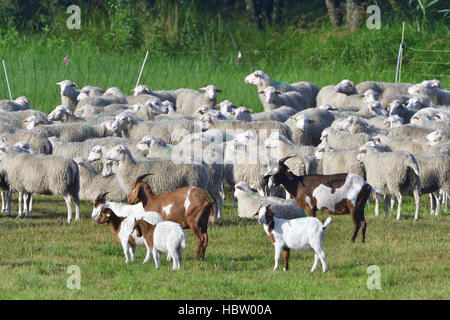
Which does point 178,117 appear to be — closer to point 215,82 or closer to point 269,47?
point 215,82

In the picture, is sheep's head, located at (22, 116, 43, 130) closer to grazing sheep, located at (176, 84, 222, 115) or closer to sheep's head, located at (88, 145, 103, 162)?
sheep's head, located at (88, 145, 103, 162)

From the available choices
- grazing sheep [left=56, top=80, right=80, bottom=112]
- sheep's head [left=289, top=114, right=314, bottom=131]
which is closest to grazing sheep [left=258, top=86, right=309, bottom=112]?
sheep's head [left=289, top=114, right=314, bottom=131]

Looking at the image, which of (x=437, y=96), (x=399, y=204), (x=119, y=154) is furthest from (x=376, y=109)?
(x=119, y=154)

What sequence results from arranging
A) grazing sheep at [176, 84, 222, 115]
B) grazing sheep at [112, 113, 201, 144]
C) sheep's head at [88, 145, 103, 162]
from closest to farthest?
sheep's head at [88, 145, 103, 162]
grazing sheep at [112, 113, 201, 144]
grazing sheep at [176, 84, 222, 115]

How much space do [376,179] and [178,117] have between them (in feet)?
16.6

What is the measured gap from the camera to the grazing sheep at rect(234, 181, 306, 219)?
9.74m

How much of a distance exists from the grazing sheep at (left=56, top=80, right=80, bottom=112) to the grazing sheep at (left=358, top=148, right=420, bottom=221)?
848 cm

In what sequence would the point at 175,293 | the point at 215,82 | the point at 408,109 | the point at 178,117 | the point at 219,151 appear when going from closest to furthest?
1. the point at 175,293
2. the point at 219,151
3. the point at 178,117
4. the point at 408,109
5. the point at 215,82

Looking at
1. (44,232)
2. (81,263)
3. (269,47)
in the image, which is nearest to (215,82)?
(269,47)

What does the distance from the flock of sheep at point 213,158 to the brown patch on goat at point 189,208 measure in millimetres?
21

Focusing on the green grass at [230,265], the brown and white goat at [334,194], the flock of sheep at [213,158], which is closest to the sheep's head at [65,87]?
the flock of sheep at [213,158]

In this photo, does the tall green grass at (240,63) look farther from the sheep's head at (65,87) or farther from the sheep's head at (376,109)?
the sheep's head at (376,109)

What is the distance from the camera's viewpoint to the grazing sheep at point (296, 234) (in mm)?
7316

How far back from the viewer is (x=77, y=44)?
85.8 ft
